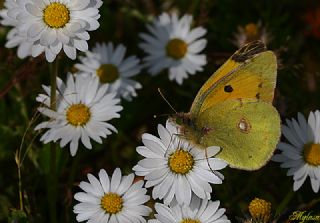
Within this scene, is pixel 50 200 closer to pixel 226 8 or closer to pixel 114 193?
pixel 114 193

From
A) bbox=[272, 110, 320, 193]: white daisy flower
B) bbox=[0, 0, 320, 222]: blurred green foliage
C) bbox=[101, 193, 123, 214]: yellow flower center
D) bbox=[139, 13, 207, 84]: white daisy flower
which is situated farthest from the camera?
bbox=[139, 13, 207, 84]: white daisy flower

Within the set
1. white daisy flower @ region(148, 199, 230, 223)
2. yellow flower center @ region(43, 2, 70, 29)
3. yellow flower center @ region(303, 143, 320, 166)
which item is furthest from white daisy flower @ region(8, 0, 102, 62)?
yellow flower center @ region(303, 143, 320, 166)

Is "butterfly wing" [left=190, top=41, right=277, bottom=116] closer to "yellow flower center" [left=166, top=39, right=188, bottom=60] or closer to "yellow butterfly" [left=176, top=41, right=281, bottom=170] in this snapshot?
"yellow butterfly" [left=176, top=41, right=281, bottom=170]

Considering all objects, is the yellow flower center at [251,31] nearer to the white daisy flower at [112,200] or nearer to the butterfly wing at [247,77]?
the butterfly wing at [247,77]

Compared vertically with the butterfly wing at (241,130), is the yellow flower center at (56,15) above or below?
above

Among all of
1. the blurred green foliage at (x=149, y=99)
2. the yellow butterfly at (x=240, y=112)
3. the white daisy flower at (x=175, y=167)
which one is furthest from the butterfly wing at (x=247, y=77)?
the blurred green foliage at (x=149, y=99)

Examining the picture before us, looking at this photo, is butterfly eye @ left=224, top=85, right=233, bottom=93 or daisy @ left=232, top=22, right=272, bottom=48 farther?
daisy @ left=232, top=22, right=272, bottom=48

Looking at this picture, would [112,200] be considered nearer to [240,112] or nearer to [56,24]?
[240,112]

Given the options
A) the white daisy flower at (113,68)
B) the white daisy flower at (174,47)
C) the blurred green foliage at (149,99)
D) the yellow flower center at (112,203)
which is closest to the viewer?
the yellow flower center at (112,203)
